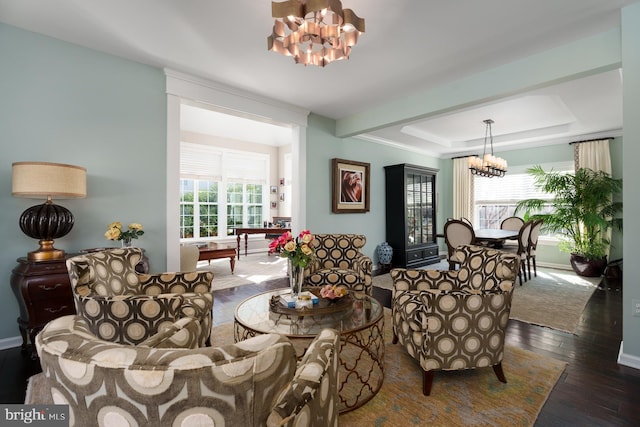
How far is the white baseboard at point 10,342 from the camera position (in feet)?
8.18

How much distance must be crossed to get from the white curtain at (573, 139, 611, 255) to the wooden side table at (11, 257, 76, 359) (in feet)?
25.0

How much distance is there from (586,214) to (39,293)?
710 cm

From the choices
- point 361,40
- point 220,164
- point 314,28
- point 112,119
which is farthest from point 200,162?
point 314,28

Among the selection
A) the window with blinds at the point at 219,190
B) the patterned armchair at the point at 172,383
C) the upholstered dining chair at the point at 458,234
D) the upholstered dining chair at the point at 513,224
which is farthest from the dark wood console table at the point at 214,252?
the upholstered dining chair at the point at 513,224

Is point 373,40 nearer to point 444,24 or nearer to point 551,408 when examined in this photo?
point 444,24

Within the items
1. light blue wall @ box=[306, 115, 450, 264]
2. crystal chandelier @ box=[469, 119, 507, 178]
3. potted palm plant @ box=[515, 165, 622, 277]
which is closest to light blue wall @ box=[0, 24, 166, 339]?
light blue wall @ box=[306, 115, 450, 264]

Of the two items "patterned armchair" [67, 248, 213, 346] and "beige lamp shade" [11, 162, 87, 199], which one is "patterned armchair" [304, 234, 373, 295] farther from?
"beige lamp shade" [11, 162, 87, 199]

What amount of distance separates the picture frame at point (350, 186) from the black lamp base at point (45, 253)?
11.7 ft

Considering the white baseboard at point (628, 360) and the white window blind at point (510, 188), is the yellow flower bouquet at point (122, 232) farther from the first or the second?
the white window blind at point (510, 188)

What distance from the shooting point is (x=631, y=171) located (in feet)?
7.22

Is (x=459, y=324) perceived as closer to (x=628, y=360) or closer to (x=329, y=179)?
(x=628, y=360)

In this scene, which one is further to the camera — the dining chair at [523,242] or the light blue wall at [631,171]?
the dining chair at [523,242]

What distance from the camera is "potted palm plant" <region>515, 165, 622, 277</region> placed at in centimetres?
497

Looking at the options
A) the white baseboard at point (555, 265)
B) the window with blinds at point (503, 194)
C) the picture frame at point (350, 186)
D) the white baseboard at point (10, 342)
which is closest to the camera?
the white baseboard at point (10, 342)
